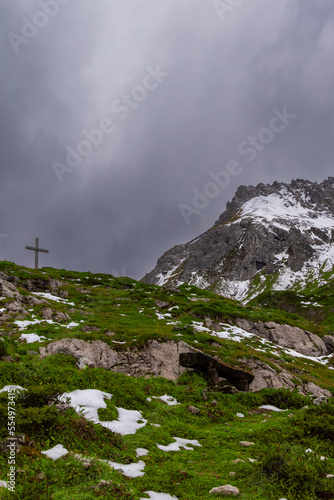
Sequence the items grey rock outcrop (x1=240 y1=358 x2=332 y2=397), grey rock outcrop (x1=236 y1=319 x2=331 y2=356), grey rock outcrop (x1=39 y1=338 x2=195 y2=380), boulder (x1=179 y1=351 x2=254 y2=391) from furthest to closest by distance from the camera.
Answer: grey rock outcrop (x1=236 y1=319 x2=331 y2=356) < grey rock outcrop (x1=240 y1=358 x2=332 y2=397) < grey rock outcrop (x1=39 y1=338 x2=195 y2=380) < boulder (x1=179 y1=351 x2=254 y2=391)

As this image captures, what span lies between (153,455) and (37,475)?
3.70 m

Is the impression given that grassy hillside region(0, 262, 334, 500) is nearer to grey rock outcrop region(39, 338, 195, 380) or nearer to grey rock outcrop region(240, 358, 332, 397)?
grey rock outcrop region(39, 338, 195, 380)

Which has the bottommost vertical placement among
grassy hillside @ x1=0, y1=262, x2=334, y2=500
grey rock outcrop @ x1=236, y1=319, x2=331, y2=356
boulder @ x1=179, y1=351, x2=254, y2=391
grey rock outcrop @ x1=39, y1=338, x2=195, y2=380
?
grassy hillside @ x1=0, y1=262, x2=334, y2=500

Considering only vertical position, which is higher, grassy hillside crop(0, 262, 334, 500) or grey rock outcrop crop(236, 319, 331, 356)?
grey rock outcrop crop(236, 319, 331, 356)

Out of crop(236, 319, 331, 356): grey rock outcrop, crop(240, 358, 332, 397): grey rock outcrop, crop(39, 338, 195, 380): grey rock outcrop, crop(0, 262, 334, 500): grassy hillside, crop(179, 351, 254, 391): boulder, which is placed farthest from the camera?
crop(236, 319, 331, 356): grey rock outcrop

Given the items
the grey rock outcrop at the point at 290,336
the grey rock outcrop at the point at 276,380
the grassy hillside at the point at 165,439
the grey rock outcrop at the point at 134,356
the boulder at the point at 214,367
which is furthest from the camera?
the grey rock outcrop at the point at 290,336

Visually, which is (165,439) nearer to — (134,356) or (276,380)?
(134,356)

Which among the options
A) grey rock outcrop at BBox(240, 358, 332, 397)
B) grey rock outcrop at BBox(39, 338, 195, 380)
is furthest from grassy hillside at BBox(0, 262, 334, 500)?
grey rock outcrop at BBox(240, 358, 332, 397)

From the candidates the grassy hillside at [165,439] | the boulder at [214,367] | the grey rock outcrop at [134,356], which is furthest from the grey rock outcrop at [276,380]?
the grassy hillside at [165,439]

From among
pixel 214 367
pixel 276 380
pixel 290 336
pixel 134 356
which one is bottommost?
pixel 276 380

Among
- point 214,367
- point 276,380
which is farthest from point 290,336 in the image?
point 214,367

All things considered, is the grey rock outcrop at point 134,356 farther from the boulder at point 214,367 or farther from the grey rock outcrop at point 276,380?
the boulder at point 214,367

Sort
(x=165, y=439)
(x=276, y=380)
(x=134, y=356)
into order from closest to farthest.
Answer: (x=165, y=439)
(x=276, y=380)
(x=134, y=356)

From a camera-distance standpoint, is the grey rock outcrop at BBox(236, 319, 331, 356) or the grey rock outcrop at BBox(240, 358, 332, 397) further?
the grey rock outcrop at BBox(236, 319, 331, 356)
